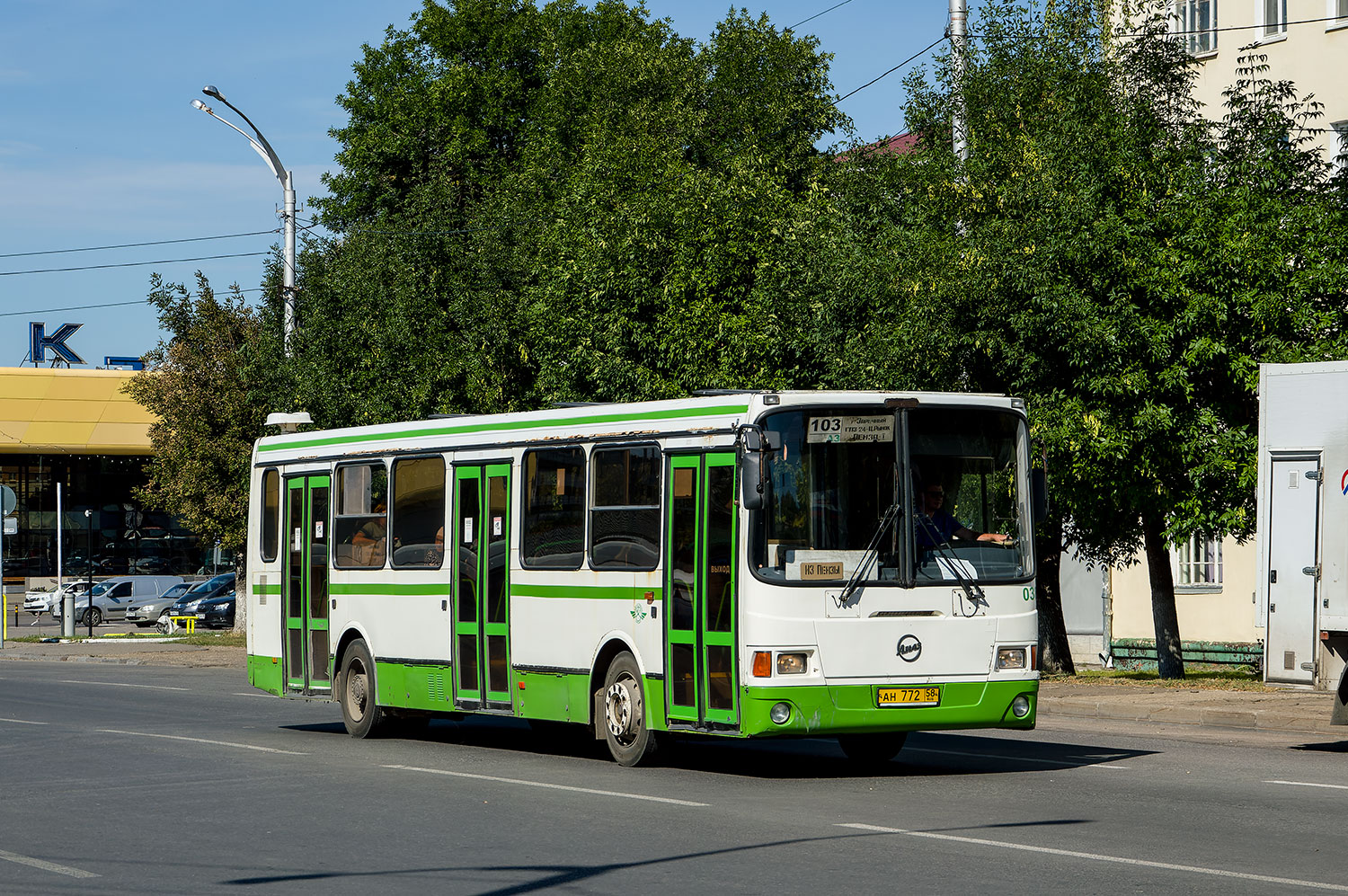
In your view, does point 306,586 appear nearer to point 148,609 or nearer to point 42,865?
point 42,865

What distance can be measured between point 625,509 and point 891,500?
2.27m

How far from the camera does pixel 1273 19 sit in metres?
37.5

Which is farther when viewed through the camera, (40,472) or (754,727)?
(40,472)

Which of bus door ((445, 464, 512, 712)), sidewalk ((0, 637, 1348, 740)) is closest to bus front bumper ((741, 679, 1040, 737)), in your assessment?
bus door ((445, 464, 512, 712))

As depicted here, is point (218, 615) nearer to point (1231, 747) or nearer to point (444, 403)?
point (444, 403)

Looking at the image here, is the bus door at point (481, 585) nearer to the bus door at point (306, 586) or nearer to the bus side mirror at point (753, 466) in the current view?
the bus door at point (306, 586)

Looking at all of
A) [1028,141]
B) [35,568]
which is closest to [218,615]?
[35,568]

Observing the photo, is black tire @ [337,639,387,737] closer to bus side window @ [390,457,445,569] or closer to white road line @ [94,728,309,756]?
bus side window @ [390,457,445,569]

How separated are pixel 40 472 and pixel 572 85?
44098mm

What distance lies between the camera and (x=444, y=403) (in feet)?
105

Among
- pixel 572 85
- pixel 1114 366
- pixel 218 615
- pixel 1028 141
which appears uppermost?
pixel 572 85

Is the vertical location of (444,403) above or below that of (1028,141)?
below

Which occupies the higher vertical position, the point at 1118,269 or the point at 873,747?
the point at 1118,269

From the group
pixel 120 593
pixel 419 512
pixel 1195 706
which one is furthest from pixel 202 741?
pixel 120 593
